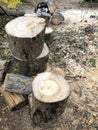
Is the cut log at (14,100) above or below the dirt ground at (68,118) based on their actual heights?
above

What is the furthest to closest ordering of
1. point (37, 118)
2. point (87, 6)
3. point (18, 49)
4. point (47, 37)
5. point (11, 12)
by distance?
point (87, 6), point (11, 12), point (47, 37), point (18, 49), point (37, 118)

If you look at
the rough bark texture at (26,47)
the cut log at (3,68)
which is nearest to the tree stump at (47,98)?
the rough bark texture at (26,47)

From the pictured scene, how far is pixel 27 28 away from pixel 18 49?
1.51 feet

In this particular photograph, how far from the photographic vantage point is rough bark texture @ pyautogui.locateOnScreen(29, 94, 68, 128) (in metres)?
3.95

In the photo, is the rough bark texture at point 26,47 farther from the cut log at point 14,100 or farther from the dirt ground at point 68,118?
the dirt ground at point 68,118

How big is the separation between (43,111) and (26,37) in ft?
4.62

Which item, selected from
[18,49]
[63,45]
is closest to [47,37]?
[63,45]

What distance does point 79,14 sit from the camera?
824cm

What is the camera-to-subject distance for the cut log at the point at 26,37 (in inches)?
176

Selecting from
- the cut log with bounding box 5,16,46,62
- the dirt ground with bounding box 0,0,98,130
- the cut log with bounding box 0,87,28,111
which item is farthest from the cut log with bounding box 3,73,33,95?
the cut log with bounding box 5,16,46,62

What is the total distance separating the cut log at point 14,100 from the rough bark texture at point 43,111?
0.69 feet

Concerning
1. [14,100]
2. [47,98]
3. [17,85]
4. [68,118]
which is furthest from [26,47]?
[68,118]

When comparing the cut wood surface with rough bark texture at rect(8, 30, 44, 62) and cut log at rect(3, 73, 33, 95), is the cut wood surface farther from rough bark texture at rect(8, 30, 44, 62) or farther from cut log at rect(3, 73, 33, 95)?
rough bark texture at rect(8, 30, 44, 62)

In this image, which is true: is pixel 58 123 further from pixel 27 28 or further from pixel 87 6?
pixel 87 6
